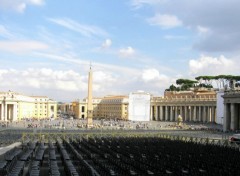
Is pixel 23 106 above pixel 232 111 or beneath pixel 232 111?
above

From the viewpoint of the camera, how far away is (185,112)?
132 metres

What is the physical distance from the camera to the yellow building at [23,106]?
140m

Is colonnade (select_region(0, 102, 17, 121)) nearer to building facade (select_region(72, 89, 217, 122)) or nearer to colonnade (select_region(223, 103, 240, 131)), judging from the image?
building facade (select_region(72, 89, 217, 122))

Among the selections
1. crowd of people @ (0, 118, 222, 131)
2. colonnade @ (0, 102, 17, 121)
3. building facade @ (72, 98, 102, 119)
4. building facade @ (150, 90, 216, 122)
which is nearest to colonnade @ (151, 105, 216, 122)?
building facade @ (150, 90, 216, 122)

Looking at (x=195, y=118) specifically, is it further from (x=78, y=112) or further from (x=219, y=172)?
(x=219, y=172)

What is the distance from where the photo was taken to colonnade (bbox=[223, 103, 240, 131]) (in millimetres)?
75625

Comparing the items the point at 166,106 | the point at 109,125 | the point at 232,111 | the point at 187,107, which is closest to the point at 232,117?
the point at 232,111

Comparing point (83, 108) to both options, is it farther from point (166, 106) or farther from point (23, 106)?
point (166, 106)

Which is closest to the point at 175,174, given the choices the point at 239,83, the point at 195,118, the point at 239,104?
the point at 239,104

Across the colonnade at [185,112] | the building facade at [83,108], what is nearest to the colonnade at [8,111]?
the building facade at [83,108]

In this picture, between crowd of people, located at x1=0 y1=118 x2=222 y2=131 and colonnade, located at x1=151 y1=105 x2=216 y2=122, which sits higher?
colonnade, located at x1=151 y1=105 x2=216 y2=122

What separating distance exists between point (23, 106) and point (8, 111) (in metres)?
13.8

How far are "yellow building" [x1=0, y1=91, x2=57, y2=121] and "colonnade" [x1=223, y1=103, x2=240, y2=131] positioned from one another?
259 ft

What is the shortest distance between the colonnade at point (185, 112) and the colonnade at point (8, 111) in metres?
47.9
